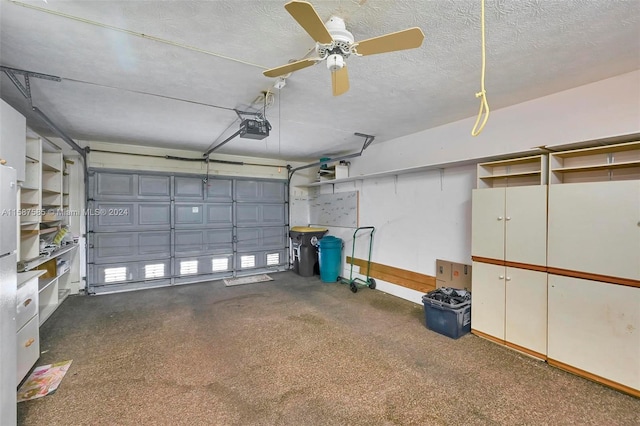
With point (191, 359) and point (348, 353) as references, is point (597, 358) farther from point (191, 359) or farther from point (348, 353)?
point (191, 359)

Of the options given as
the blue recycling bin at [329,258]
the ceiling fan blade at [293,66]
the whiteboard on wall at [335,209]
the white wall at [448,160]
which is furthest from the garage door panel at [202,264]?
the ceiling fan blade at [293,66]

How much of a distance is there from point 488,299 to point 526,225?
0.91m

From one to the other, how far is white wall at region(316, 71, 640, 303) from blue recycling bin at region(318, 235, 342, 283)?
0.88 ft

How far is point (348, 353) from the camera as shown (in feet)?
9.17

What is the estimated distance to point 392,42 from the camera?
4.95 ft

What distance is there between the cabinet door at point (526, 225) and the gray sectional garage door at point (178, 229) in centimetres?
468

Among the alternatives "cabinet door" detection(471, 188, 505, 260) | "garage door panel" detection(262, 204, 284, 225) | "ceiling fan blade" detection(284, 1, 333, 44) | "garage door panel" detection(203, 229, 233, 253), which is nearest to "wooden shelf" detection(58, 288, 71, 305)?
"garage door panel" detection(203, 229, 233, 253)

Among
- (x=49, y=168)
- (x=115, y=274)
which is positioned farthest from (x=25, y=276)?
(x=115, y=274)

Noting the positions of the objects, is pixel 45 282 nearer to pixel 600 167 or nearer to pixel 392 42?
pixel 392 42

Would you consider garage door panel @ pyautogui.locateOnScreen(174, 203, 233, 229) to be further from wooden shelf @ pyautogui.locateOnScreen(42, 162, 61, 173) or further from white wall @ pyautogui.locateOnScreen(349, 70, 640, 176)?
white wall @ pyautogui.locateOnScreen(349, 70, 640, 176)

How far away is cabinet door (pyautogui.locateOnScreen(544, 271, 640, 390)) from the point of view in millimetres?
2156

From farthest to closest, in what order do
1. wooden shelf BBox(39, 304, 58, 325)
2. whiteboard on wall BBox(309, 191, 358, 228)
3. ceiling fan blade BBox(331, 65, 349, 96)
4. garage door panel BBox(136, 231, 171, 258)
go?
whiteboard on wall BBox(309, 191, 358, 228), garage door panel BBox(136, 231, 171, 258), wooden shelf BBox(39, 304, 58, 325), ceiling fan blade BBox(331, 65, 349, 96)

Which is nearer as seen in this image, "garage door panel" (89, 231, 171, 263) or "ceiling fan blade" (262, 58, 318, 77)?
"ceiling fan blade" (262, 58, 318, 77)

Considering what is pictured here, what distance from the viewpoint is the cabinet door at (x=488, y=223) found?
116 inches
